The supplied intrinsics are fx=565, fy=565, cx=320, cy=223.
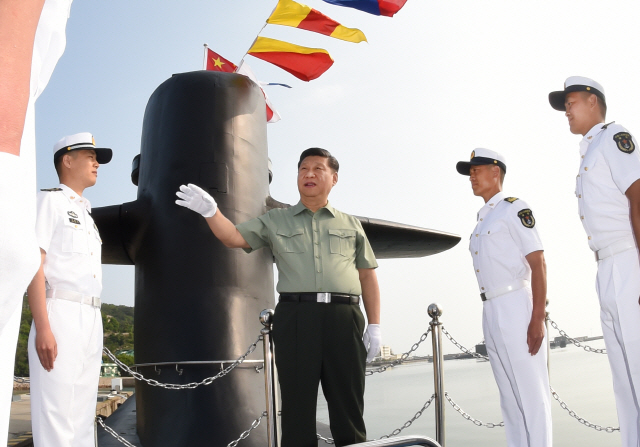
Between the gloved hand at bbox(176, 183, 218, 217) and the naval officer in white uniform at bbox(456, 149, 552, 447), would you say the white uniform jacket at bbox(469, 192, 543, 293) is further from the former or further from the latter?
the gloved hand at bbox(176, 183, 218, 217)

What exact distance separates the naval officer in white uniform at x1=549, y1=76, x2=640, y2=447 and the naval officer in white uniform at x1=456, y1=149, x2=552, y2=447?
507 mm

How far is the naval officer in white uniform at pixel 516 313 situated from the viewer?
3.95 metres

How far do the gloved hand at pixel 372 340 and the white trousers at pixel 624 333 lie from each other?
144 centimetres

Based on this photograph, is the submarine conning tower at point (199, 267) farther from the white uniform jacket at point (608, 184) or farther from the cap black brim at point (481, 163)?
the white uniform jacket at point (608, 184)

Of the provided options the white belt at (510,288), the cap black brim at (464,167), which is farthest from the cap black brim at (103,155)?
the white belt at (510,288)

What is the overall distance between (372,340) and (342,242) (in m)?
0.72

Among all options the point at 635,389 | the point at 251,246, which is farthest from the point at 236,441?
the point at 635,389

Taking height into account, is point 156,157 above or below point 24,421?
above

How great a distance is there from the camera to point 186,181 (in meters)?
5.21

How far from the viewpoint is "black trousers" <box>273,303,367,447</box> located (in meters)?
3.52

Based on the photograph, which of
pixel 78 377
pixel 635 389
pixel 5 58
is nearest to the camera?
pixel 5 58

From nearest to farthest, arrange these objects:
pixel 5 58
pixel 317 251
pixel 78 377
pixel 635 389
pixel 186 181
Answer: pixel 5 58 → pixel 635 389 → pixel 78 377 → pixel 317 251 → pixel 186 181

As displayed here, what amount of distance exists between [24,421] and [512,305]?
364 inches

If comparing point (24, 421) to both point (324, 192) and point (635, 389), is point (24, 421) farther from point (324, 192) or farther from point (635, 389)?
point (635, 389)
